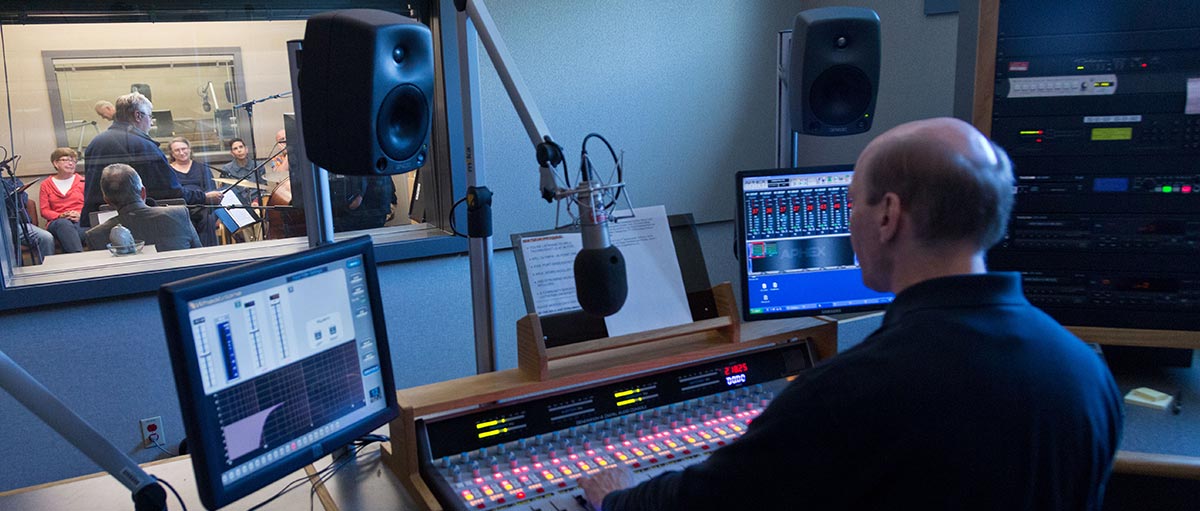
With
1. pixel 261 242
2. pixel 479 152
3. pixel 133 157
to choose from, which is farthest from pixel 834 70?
pixel 133 157

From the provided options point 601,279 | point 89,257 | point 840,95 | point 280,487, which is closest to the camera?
point 601,279

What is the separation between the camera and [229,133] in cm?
362

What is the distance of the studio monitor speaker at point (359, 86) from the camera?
50.0 inches

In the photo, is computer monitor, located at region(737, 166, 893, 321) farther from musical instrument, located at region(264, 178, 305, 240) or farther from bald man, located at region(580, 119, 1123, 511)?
musical instrument, located at region(264, 178, 305, 240)

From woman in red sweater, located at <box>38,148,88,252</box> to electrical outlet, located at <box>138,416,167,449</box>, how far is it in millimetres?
726

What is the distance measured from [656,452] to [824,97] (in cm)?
94

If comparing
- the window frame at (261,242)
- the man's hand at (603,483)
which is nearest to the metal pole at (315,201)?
the man's hand at (603,483)

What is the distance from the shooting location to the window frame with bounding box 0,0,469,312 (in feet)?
9.39

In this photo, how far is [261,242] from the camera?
3.43 m

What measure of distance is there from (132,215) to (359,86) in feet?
7.95

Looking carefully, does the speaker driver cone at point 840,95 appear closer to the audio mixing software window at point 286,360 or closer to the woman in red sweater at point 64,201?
the audio mixing software window at point 286,360

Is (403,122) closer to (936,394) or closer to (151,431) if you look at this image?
(936,394)

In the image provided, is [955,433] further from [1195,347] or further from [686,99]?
[686,99]

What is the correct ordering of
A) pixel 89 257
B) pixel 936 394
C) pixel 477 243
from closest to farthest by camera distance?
pixel 936 394
pixel 477 243
pixel 89 257
